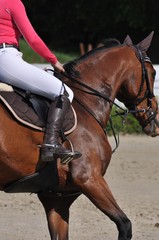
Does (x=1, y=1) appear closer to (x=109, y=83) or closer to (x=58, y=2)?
(x=109, y=83)

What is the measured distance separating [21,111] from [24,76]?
271 millimetres

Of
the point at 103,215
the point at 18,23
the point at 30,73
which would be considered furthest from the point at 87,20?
the point at 18,23

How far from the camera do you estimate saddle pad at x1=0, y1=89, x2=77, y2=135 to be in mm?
6604

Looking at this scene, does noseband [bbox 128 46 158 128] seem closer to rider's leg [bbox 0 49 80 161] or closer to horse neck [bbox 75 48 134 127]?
horse neck [bbox 75 48 134 127]

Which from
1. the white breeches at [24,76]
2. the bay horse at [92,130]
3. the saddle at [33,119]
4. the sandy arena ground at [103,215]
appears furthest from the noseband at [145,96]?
the sandy arena ground at [103,215]

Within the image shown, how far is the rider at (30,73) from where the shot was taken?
6.55m

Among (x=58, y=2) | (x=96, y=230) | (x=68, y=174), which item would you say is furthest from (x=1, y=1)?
(x=58, y=2)

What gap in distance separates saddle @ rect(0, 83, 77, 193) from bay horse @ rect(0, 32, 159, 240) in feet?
0.15

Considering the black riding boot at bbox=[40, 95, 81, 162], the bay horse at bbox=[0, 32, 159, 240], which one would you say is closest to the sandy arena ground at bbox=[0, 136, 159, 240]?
the bay horse at bbox=[0, 32, 159, 240]

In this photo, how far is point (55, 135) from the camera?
6.66 m

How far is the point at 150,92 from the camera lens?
7.37 m

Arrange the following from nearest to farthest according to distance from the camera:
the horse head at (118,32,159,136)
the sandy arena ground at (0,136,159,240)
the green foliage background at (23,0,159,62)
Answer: the horse head at (118,32,159,136), the sandy arena ground at (0,136,159,240), the green foliage background at (23,0,159,62)

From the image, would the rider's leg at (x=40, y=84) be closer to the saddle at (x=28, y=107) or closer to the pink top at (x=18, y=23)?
the saddle at (x=28, y=107)

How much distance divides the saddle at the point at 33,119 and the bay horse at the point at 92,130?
45mm
